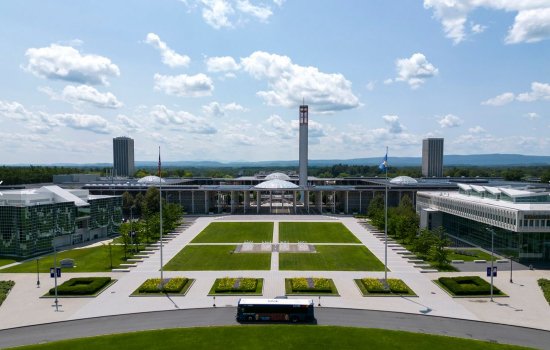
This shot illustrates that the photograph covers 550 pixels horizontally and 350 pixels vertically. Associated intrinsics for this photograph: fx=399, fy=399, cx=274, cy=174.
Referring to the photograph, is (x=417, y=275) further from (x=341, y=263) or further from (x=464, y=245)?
(x=464, y=245)

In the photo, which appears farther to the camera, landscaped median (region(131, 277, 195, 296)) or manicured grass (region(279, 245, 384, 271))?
manicured grass (region(279, 245, 384, 271))

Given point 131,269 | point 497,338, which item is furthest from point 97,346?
point 497,338

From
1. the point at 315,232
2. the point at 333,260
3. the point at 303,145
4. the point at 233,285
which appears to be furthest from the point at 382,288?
the point at 303,145

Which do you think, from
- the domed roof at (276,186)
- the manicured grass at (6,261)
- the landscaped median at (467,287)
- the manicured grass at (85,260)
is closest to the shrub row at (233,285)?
the manicured grass at (85,260)

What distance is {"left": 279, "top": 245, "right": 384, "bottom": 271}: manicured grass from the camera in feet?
210

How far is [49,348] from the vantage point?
36094 mm

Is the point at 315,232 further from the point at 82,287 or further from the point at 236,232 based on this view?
the point at 82,287

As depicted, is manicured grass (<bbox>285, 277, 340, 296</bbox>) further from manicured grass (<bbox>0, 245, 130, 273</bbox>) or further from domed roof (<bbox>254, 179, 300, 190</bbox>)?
domed roof (<bbox>254, 179, 300, 190</bbox>)

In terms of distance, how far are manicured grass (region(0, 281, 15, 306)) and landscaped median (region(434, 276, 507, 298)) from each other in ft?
186

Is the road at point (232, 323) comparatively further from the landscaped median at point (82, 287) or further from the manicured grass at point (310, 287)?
the landscaped median at point (82, 287)

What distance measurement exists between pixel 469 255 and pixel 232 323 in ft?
169

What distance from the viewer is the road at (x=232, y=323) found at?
3891 cm

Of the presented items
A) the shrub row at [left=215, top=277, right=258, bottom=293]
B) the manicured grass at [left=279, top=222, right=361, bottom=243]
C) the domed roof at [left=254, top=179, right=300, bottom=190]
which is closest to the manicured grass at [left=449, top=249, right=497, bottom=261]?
the manicured grass at [left=279, top=222, right=361, bottom=243]

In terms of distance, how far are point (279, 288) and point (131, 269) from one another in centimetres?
2570
